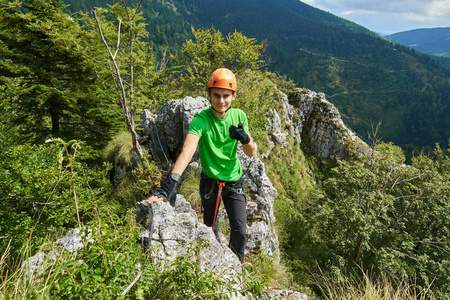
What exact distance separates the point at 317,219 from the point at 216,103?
38.3 ft

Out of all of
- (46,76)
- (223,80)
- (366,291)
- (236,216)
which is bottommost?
(366,291)

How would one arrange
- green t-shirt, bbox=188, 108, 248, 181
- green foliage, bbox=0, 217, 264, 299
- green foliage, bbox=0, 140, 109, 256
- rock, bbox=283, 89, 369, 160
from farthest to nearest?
rock, bbox=283, 89, 369, 160 → green foliage, bbox=0, 140, 109, 256 → green t-shirt, bbox=188, 108, 248, 181 → green foliage, bbox=0, 217, 264, 299

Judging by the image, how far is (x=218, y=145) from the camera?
2.87m

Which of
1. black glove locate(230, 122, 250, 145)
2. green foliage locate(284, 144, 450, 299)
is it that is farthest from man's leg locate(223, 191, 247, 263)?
green foliage locate(284, 144, 450, 299)

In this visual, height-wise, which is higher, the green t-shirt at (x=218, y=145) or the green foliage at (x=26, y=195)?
the green t-shirt at (x=218, y=145)

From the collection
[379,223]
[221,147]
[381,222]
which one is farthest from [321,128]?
[221,147]

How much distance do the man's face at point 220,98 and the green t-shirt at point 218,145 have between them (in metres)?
0.15

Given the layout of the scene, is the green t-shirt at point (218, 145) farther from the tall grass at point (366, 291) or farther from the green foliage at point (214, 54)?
the green foliage at point (214, 54)

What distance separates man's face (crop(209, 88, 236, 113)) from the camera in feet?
8.83

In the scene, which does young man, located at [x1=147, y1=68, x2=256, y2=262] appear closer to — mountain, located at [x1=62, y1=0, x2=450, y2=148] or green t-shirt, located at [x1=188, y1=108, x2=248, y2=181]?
green t-shirt, located at [x1=188, y1=108, x2=248, y2=181]

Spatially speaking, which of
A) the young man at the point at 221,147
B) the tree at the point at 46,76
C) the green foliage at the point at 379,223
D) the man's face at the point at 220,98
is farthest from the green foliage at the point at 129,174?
the green foliage at the point at 379,223

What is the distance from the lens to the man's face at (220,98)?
2691 mm

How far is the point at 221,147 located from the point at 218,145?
2.1 inches

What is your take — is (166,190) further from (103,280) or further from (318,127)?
(318,127)
